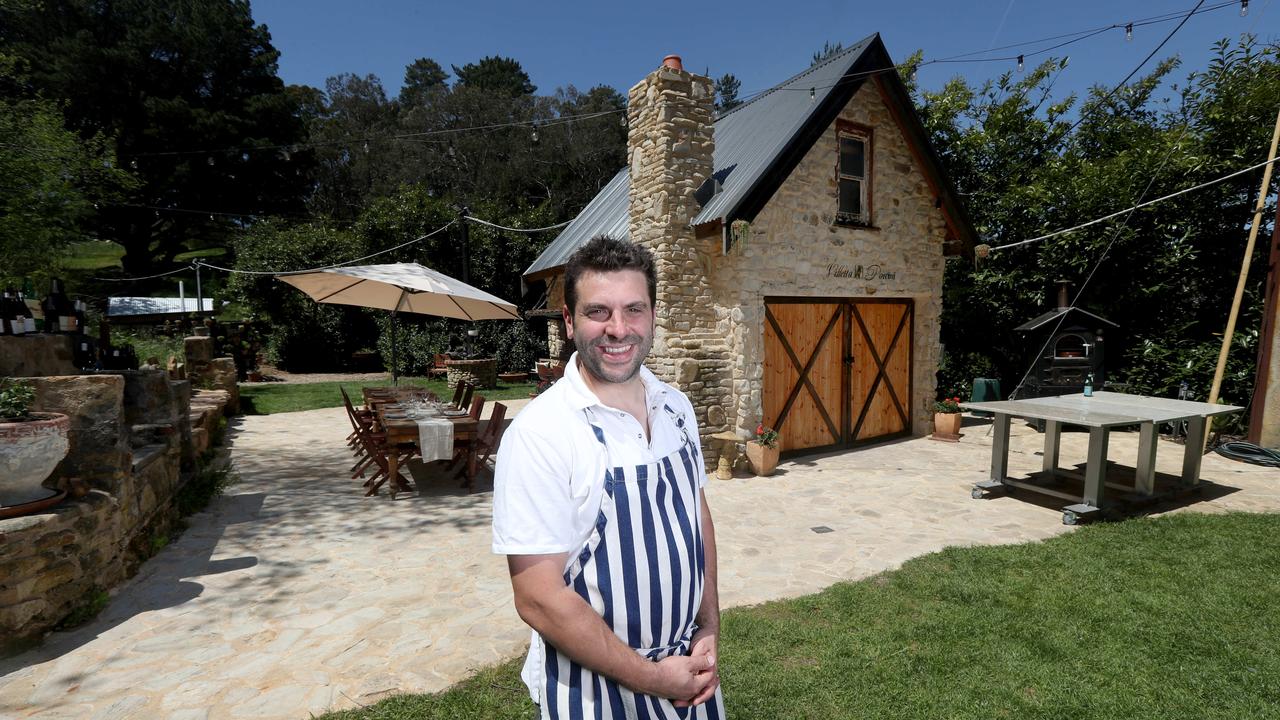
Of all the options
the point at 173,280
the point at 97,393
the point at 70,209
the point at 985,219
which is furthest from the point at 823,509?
the point at 173,280

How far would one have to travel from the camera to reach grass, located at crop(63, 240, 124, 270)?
28453 millimetres

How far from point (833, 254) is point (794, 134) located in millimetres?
1827

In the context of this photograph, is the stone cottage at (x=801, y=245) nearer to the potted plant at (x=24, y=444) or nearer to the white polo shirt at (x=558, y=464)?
the potted plant at (x=24, y=444)

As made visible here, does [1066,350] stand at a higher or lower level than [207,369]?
higher

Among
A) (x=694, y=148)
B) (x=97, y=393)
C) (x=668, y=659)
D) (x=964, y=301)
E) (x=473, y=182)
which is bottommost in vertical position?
(x=668, y=659)

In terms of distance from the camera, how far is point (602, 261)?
4.96ft

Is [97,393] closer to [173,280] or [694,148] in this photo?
[694,148]

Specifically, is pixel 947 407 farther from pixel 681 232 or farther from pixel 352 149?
pixel 352 149

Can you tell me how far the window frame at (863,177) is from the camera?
819 cm

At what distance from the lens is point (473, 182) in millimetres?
30484

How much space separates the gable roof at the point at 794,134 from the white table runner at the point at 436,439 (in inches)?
125

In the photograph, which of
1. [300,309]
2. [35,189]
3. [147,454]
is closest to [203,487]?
[147,454]

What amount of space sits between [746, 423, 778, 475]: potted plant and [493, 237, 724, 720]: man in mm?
5823

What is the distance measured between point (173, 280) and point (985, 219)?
113 ft
